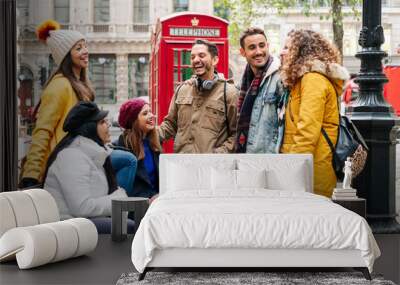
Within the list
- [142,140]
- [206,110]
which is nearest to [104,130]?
[142,140]

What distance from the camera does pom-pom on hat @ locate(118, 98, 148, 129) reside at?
7.53m

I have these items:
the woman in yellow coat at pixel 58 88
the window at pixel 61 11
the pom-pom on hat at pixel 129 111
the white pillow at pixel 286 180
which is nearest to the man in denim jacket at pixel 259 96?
the white pillow at pixel 286 180

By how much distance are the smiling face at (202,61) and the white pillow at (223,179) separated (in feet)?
3.62

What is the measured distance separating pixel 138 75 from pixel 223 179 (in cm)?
160

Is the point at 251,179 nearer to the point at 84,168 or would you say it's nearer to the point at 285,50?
the point at 285,50

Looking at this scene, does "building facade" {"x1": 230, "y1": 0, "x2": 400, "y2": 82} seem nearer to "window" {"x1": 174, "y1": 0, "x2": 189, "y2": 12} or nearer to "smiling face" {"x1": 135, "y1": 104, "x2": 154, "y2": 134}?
"window" {"x1": 174, "y1": 0, "x2": 189, "y2": 12}

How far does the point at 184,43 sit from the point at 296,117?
134 cm

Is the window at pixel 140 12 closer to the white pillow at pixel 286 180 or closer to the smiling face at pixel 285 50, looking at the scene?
the smiling face at pixel 285 50

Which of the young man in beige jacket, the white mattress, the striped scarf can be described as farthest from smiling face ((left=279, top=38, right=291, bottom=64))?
the white mattress

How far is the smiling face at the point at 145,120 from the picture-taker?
7.52 meters

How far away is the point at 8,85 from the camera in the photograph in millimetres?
7438

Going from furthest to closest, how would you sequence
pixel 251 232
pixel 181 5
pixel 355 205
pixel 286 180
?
pixel 181 5 < pixel 286 180 < pixel 355 205 < pixel 251 232

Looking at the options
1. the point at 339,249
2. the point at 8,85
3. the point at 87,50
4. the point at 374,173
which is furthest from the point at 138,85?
the point at 339,249

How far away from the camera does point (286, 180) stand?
6.73 metres
